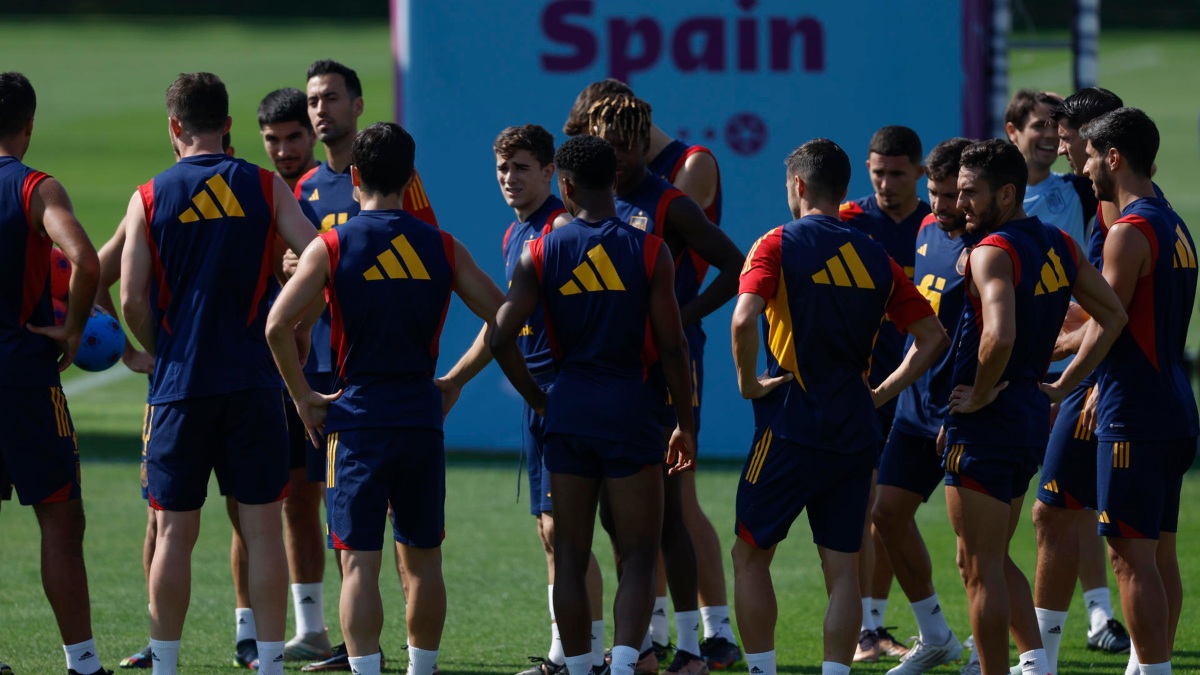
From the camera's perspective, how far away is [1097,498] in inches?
233

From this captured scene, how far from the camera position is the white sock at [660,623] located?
22.5ft

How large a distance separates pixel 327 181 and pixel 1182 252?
3536 millimetres

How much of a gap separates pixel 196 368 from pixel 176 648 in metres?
1.01

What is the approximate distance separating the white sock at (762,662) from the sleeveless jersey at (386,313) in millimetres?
1373

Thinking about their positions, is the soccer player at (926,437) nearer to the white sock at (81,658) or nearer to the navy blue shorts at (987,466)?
the navy blue shorts at (987,466)

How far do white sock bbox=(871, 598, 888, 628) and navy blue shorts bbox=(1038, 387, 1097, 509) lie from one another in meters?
1.22

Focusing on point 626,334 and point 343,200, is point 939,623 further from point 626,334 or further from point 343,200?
point 343,200

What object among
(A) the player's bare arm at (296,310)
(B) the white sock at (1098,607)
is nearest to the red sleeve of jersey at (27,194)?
(A) the player's bare arm at (296,310)

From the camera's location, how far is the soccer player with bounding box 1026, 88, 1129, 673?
6051mm

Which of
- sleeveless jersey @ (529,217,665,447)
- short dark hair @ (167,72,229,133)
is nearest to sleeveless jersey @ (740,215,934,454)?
sleeveless jersey @ (529,217,665,447)

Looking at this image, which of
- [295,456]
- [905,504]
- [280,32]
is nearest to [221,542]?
[295,456]

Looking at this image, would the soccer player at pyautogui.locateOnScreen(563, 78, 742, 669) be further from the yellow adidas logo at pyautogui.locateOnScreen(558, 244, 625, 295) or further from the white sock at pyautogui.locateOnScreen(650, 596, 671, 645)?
the yellow adidas logo at pyautogui.locateOnScreen(558, 244, 625, 295)

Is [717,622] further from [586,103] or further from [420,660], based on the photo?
[586,103]

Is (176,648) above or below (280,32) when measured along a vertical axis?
below
